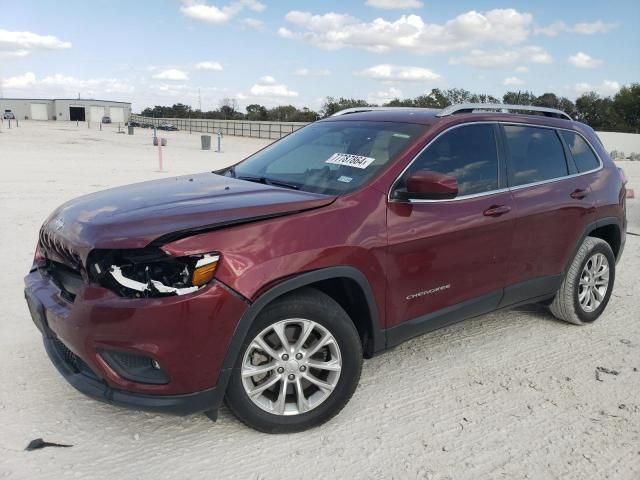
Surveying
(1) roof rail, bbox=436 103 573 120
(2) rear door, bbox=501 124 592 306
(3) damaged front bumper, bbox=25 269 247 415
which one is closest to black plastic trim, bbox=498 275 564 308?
(2) rear door, bbox=501 124 592 306

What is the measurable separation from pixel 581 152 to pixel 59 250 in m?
3.98

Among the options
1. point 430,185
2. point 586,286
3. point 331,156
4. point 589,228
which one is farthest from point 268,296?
point 586,286

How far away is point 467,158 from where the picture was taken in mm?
3742

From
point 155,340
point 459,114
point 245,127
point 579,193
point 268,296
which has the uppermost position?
point 459,114

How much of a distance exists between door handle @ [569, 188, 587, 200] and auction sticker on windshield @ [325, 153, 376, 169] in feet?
6.02

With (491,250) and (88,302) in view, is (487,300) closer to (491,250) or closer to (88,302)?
(491,250)

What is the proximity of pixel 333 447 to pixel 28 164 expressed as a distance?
53.4ft

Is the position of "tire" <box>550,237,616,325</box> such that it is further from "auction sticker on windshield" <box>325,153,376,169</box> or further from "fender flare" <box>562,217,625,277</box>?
"auction sticker on windshield" <box>325,153,376,169</box>

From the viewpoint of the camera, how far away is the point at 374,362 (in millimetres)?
3947

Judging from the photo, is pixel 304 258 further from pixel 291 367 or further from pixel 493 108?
pixel 493 108

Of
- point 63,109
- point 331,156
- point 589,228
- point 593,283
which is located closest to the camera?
point 331,156

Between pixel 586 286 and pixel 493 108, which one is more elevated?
pixel 493 108

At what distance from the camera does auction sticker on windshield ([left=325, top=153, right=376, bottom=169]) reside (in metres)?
3.43

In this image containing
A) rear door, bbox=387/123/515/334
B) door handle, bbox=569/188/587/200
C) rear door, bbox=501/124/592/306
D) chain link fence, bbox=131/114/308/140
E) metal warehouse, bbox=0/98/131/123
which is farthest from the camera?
metal warehouse, bbox=0/98/131/123
